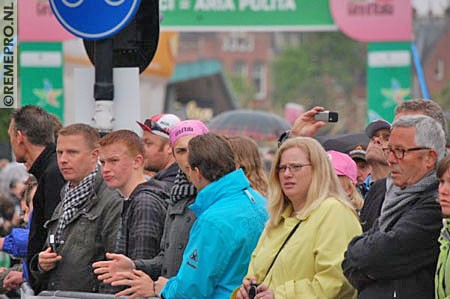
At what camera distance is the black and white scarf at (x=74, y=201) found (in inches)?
322

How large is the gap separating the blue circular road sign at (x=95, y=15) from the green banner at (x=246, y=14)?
24.0 ft

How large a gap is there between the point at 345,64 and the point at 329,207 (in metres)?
100.0

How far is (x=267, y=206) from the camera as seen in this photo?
6.89 metres

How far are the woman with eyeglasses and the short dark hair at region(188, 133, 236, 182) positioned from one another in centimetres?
38

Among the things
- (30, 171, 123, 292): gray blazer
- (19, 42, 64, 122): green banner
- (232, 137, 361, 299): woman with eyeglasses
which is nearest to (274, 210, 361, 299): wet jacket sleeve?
(232, 137, 361, 299): woman with eyeglasses

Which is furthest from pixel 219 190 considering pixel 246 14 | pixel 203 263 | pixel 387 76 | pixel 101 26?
pixel 387 76

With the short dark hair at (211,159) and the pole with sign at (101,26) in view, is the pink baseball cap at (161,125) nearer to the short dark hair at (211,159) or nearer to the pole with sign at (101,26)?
the pole with sign at (101,26)

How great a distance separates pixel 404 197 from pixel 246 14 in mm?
10547

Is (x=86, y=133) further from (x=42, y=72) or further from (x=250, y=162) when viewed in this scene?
(x=42, y=72)

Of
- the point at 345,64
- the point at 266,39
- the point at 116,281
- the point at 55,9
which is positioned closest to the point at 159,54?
the point at 55,9

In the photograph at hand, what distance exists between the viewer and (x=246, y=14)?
1672cm

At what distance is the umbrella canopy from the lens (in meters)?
24.9

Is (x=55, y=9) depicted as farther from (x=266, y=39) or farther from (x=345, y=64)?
(x=266, y=39)

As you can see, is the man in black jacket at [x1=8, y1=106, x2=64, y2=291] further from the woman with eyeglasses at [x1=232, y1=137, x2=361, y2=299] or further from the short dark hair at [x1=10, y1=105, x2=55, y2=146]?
the woman with eyeglasses at [x1=232, y1=137, x2=361, y2=299]
